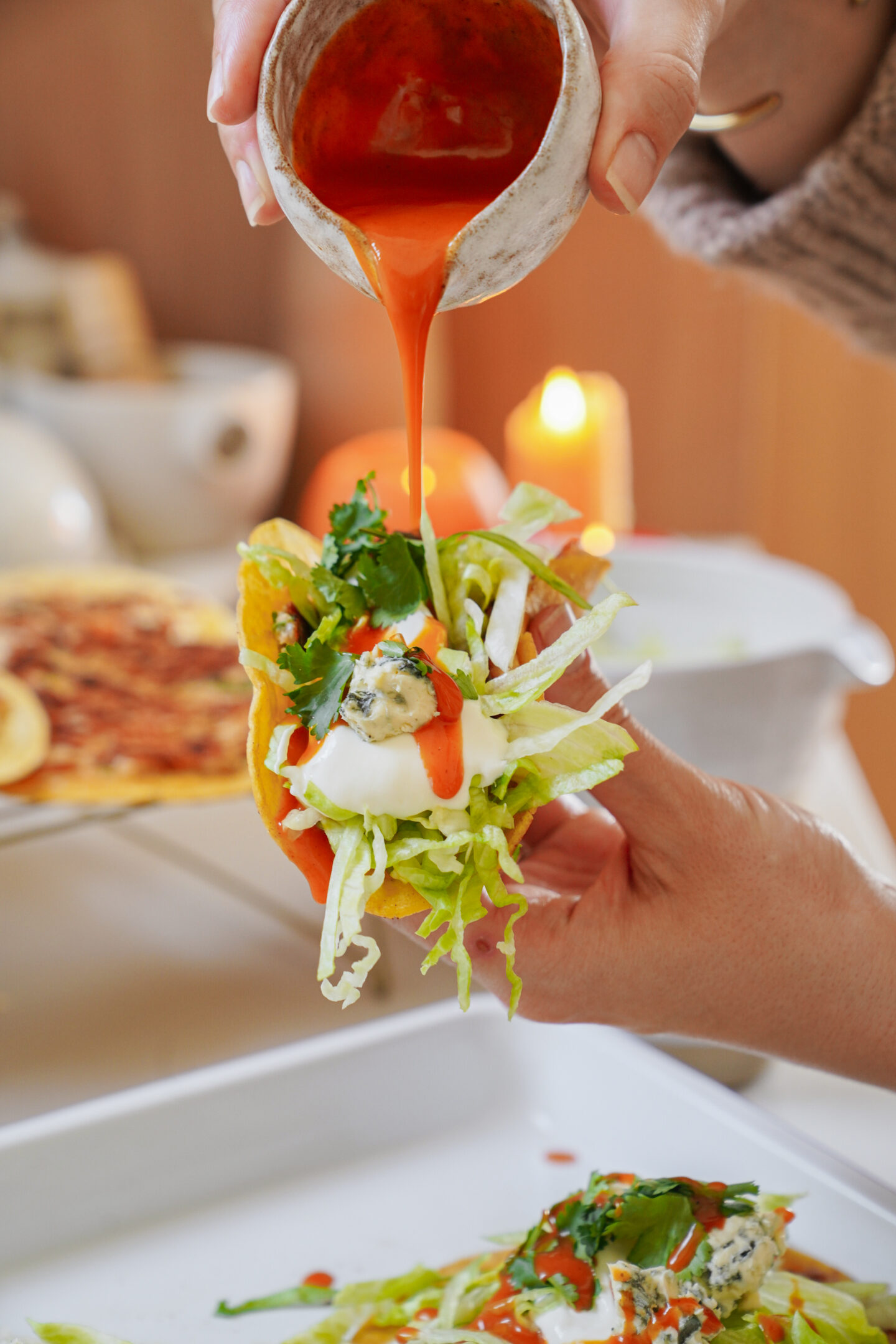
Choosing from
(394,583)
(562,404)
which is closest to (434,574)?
(394,583)

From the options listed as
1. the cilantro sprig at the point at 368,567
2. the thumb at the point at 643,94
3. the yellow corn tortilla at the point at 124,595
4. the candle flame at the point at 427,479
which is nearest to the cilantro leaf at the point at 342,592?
the cilantro sprig at the point at 368,567

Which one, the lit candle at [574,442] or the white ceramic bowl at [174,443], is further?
the white ceramic bowl at [174,443]

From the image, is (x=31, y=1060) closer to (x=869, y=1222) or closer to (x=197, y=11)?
(x=869, y=1222)

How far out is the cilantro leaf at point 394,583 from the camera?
0.93 meters

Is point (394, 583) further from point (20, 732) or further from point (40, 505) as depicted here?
point (40, 505)

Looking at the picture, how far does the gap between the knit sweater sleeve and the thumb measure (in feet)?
2.11

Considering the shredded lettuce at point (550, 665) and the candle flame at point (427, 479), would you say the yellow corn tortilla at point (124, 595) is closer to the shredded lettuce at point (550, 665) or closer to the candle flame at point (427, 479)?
the candle flame at point (427, 479)

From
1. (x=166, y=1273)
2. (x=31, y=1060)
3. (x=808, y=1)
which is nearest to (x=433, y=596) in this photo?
(x=166, y=1273)

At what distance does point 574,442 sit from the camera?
7.54ft

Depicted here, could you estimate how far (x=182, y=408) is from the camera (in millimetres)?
2504

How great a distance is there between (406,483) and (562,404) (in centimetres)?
32

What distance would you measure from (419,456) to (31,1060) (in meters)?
0.82

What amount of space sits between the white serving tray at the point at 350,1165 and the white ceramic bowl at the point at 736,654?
460 millimetres

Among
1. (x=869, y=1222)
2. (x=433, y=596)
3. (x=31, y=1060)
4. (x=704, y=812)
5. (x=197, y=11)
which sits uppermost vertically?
(x=197, y=11)
